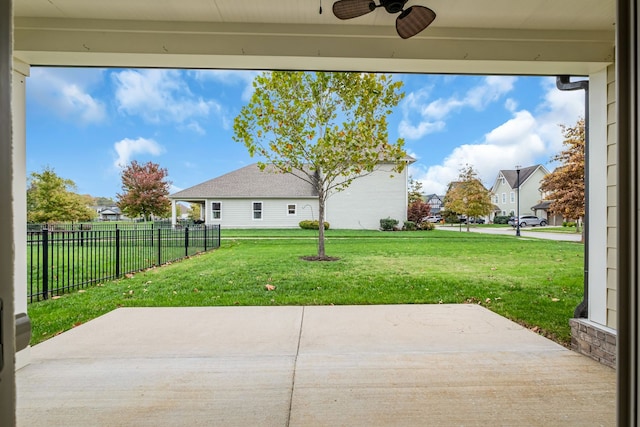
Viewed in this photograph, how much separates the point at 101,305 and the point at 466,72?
17.2 feet

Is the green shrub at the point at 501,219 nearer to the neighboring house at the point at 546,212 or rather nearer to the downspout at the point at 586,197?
the neighboring house at the point at 546,212

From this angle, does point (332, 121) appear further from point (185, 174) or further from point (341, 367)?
point (185, 174)

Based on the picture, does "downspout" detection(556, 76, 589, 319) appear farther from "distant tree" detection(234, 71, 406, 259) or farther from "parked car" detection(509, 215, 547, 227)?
"parked car" detection(509, 215, 547, 227)

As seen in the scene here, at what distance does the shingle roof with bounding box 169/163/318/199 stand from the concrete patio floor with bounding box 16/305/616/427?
1446cm

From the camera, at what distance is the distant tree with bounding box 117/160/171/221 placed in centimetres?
2217

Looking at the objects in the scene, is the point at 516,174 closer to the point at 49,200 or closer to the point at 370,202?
the point at 370,202

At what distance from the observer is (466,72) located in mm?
3023

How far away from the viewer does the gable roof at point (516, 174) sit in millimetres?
28517

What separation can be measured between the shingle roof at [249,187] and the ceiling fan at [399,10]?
15.2 m

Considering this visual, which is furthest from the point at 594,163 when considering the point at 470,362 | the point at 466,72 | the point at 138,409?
the point at 138,409

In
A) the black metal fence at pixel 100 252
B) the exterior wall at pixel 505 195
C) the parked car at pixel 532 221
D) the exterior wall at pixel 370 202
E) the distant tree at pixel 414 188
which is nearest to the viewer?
the black metal fence at pixel 100 252

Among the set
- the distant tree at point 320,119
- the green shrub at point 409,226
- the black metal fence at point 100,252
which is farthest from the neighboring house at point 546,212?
the black metal fence at point 100,252

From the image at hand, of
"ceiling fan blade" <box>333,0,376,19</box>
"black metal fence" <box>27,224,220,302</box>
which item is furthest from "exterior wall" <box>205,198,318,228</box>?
"ceiling fan blade" <box>333,0,376,19</box>

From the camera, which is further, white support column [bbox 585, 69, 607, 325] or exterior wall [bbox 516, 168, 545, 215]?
exterior wall [bbox 516, 168, 545, 215]
